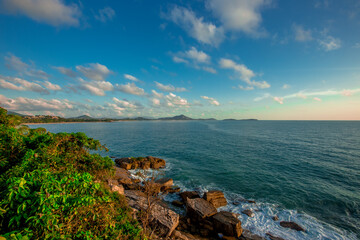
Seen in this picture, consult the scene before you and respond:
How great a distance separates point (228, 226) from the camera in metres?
14.2

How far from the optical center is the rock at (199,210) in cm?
1589

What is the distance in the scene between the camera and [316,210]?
18594 mm

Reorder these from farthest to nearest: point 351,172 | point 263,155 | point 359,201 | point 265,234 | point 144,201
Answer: point 263,155
point 351,172
point 359,201
point 144,201
point 265,234

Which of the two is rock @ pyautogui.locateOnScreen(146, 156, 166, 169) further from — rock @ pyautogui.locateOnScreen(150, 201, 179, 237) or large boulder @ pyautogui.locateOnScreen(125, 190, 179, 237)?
rock @ pyautogui.locateOnScreen(150, 201, 179, 237)

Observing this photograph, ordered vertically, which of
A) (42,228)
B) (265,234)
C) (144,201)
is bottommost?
(265,234)

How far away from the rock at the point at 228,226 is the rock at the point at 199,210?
0.98 metres

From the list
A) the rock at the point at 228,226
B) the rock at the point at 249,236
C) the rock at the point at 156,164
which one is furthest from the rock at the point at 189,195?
the rock at the point at 156,164

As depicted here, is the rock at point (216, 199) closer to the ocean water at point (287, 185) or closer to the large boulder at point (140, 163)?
the ocean water at point (287, 185)

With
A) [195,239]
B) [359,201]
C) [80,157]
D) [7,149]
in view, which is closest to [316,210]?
[359,201]

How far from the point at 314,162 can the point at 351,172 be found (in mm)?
6354

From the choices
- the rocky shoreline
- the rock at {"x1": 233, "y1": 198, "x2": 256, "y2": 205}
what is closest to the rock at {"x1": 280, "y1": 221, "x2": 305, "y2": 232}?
the rocky shoreline

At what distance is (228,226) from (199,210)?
3343 millimetres

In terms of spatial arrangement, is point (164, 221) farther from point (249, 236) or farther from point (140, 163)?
point (140, 163)

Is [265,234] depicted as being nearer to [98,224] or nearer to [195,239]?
[195,239]
